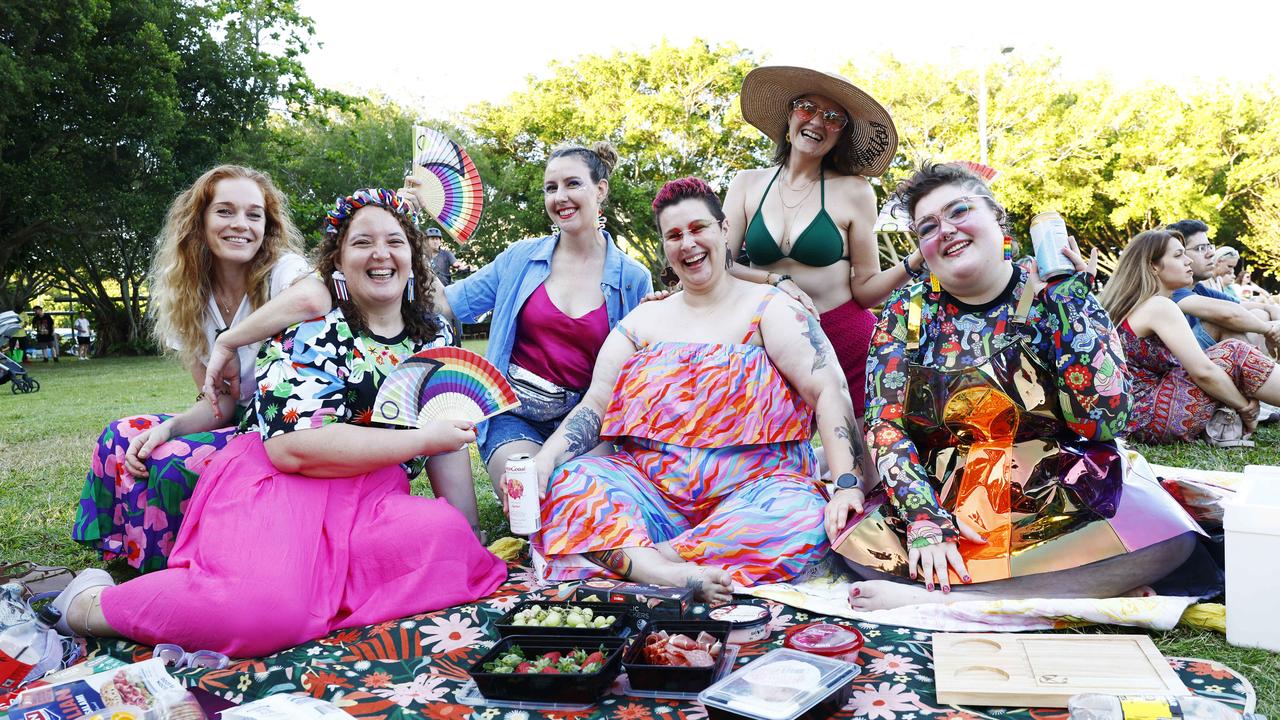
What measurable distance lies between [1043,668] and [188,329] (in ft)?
A: 11.8

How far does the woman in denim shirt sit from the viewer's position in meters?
4.35

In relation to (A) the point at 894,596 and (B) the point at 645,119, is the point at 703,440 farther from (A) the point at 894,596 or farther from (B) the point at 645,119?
(B) the point at 645,119

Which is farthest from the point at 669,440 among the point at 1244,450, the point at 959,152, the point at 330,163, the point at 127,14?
the point at 330,163

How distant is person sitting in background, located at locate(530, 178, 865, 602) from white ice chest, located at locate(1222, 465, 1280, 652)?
1195 mm

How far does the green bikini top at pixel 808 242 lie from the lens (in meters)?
4.26

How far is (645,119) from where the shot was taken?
81.6 feet

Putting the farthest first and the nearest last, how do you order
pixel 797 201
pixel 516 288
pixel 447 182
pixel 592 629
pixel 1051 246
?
1. pixel 447 182
2. pixel 516 288
3. pixel 797 201
4. pixel 1051 246
5. pixel 592 629

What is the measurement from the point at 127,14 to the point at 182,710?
1984 cm

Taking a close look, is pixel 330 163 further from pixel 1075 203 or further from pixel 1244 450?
pixel 1244 450

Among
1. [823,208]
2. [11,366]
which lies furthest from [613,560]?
[11,366]

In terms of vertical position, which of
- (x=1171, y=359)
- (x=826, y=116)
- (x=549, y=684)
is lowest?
(x=549, y=684)

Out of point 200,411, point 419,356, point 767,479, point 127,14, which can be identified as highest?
point 127,14

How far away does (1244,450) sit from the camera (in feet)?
18.6

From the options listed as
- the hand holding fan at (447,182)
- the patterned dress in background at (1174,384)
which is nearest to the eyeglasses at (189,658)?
the hand holding fan at (447,182)
